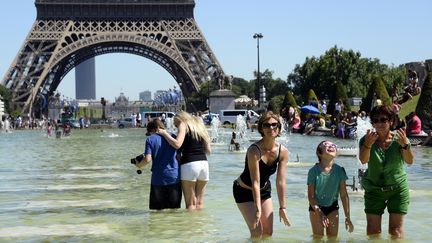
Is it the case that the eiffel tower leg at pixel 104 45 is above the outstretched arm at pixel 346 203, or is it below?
above

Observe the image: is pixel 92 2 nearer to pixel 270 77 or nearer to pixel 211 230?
pixel 270 77

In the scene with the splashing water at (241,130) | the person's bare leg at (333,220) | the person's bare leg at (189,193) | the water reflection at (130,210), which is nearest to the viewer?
the person's bare leg at (333,220)

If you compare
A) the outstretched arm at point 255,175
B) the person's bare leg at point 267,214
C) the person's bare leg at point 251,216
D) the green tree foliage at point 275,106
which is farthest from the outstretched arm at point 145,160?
the green tree foliage at point 275,106

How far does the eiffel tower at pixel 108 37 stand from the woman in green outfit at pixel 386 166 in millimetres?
81990

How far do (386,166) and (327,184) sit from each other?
23.0 inches

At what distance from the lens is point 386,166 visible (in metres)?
7.81

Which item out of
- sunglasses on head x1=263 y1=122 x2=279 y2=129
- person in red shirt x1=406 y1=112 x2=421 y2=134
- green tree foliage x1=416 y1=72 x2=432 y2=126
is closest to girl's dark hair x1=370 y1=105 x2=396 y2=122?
sunglasses on head x1=263 y1=122 x2=279 y2=129

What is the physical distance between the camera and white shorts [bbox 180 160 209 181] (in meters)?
10.8

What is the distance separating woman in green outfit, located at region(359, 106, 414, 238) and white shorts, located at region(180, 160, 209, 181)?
10.7 feet

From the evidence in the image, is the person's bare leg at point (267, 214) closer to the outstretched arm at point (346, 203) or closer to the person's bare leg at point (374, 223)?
the outstretched arm at point (346, 203)

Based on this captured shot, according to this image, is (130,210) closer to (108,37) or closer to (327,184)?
(327,184)

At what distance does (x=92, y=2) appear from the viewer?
94688 millimetres

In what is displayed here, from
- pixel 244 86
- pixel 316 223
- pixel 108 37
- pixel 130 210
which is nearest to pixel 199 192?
pixel 130 210

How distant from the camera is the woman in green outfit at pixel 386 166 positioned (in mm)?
7762
